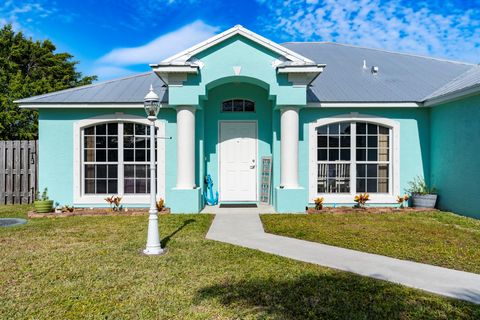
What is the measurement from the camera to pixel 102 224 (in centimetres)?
824

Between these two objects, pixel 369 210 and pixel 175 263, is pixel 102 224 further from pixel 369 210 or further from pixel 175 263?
pixel 369 210

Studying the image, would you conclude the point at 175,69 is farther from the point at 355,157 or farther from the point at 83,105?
the point at 355,157

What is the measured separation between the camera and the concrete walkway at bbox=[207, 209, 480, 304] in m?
4.23

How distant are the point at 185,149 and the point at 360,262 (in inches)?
238

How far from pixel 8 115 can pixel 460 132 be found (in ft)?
68.8

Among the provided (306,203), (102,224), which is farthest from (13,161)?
(306,203)

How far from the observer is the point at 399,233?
23.4ft

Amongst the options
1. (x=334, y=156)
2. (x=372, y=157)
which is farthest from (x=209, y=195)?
(x=372, y=157)

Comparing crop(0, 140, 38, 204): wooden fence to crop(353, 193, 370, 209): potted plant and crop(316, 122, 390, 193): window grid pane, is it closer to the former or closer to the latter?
crop(316, 122, 390, 193): window grid pane

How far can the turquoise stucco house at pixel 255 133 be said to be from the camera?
9688 mm

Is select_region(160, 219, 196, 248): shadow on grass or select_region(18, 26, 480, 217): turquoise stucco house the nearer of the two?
select_region(160, 219, 196, 248): shadow on grass

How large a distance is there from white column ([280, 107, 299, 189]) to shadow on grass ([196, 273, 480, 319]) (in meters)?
5.43

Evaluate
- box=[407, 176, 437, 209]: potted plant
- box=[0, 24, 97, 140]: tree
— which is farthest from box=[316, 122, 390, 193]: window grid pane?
box=[0, 24, 97, 140]: tree

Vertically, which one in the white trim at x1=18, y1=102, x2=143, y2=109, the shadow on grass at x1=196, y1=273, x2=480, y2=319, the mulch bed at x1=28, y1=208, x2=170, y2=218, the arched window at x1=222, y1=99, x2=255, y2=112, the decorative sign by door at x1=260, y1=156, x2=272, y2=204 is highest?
the arched window at x1=222, y1=99, x2=255, y2=112
